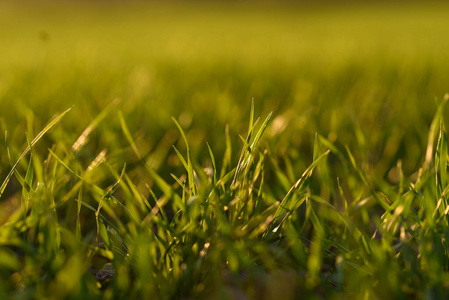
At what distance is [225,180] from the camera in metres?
0.98

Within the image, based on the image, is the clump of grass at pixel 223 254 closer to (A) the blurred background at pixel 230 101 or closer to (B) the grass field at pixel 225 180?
(B) the grass field at pixel 225 180

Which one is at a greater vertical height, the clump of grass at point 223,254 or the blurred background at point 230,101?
the clump of grass at point 223,254

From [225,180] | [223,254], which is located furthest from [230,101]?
[223,254]

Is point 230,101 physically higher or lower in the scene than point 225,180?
lower

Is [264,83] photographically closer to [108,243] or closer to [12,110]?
[12,110]

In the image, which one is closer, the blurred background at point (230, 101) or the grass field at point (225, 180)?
the grass field at point (225, 180)

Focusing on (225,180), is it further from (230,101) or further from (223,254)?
(230,101)

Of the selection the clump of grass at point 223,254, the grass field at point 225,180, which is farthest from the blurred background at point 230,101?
the clump of grass at point 223,254

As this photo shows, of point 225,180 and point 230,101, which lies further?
point 230,101

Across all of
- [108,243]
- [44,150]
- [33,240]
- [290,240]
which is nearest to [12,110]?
[44,150]

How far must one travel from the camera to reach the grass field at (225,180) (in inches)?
32.3

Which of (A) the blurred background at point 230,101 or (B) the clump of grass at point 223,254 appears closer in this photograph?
(B) the clump of grass at point 223,254

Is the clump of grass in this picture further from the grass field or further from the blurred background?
the blurred background

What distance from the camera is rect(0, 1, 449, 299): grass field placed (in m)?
0.82
